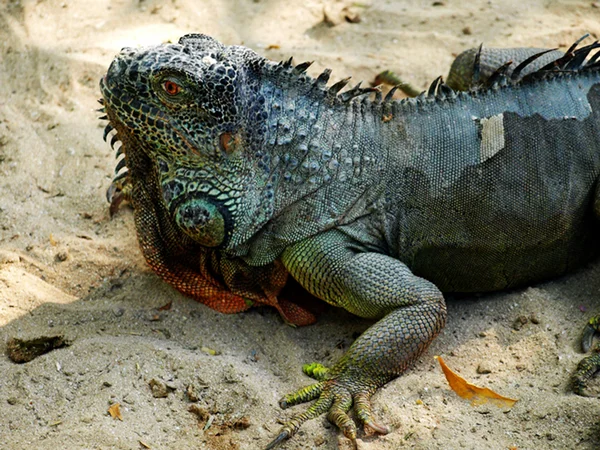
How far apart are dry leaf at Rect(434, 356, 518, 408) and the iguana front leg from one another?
0.25 m

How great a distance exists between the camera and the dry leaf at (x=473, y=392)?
4500mm

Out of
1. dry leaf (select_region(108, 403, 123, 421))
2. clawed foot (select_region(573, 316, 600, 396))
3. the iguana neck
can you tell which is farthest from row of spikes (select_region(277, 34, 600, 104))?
dry leaf (select_region(108, 403, 123, 421))

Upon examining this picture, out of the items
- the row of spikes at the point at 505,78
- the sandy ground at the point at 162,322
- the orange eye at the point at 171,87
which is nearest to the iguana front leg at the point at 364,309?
the sandy ground at the point at 162,322

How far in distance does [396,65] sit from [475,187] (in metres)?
3.00

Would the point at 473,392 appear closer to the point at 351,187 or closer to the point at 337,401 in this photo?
the point at 337,401

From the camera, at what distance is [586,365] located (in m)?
4.65

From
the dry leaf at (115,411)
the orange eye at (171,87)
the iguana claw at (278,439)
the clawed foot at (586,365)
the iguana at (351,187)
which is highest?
the orange eye at (171,87)

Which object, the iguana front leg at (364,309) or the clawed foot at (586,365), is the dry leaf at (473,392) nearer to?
the iguana front leg at (364,309)

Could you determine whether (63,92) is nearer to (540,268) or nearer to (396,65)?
(396,65)

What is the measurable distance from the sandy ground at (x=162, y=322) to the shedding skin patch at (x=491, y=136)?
107 centimetres

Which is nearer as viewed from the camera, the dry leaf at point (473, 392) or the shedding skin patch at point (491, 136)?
the dry leaf at point (473, 392)

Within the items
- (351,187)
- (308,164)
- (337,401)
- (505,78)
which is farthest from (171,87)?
(505,78)

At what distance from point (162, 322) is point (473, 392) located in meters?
2.14

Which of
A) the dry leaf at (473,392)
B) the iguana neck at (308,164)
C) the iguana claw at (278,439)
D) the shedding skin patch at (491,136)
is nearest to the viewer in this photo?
the iguana claw at (278,439)
